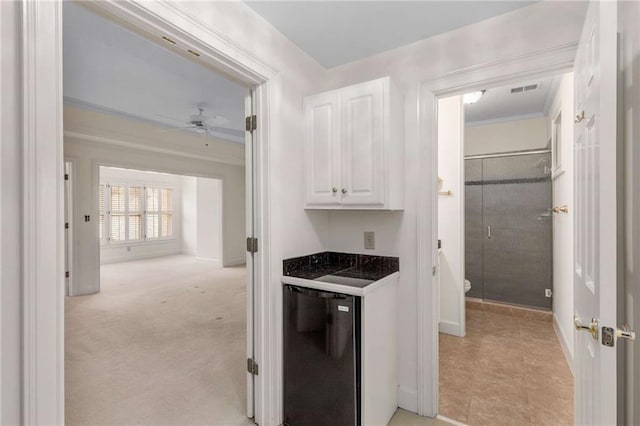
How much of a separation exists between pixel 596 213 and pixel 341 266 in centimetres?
162

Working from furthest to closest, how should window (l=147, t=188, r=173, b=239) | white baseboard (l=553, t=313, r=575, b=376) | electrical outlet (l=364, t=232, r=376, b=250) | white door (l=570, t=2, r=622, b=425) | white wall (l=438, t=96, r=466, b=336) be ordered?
1. window (l=147, t=188, r=173, b=239)
2. white wall (l=438, t=96, r=466, b=336)
3. white baseboard (l=553, t=313, r=575, b=376)
4. electrical outlet (l=364, t=232, r=376, b=250)
5. white door (l=570, t=2, r=622, b=425)

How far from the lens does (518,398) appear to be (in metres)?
2.27


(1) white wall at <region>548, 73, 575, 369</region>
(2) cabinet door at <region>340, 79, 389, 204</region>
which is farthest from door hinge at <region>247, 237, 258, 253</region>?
(1) white wall at <region>548, 73, 575, 369</region>

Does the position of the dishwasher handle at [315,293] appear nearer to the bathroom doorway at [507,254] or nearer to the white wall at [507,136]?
the bathroom doorway at [507,254]

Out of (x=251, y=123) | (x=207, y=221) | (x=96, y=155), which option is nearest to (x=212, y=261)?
(x=207, y=221)

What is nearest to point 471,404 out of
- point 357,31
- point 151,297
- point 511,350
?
point 511,350

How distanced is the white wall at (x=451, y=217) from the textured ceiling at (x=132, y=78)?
214 cm

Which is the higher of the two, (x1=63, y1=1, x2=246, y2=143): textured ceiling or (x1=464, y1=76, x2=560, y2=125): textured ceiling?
(x1=63, y1=1, x2=246, y2=143): textured ceiling

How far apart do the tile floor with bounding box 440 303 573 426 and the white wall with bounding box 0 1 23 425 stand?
7.43ft

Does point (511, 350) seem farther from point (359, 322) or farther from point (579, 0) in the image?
point (579, 0)

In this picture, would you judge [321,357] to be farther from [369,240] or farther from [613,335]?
[613,335]

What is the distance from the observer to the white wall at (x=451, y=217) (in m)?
3.35

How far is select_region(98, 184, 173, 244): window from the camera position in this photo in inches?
307

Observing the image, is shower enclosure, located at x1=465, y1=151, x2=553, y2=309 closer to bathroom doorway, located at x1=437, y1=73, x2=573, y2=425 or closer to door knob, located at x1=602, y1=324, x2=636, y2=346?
bathroom doorway, located at x1=437, y1=73, x2=573, y2=425
